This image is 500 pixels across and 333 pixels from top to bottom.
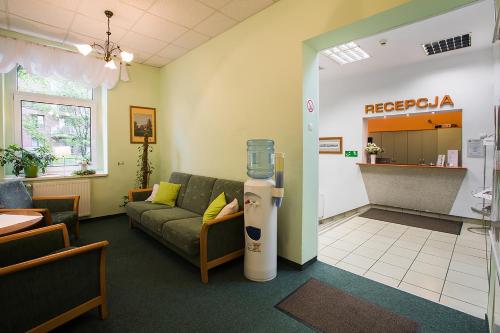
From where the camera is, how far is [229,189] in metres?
3.32

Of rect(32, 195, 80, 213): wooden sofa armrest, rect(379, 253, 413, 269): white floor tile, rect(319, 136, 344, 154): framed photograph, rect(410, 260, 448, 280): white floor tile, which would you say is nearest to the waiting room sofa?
rect(32, 195, 80, 213): wooden sofa armrest

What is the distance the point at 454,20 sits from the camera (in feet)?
11.3

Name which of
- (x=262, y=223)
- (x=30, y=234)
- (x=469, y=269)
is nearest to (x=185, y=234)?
(x=262, y=223)

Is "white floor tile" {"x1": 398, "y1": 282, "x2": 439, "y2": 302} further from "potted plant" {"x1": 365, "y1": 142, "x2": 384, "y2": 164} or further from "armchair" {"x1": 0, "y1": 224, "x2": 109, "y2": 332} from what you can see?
"potted plant" {"x1": 365, "y1": 142, "x2": 384, "y2": 164}

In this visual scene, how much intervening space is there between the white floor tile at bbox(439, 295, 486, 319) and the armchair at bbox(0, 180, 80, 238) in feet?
14.8

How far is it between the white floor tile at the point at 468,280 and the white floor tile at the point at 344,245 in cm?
108

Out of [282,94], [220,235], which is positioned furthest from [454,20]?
[220,235]

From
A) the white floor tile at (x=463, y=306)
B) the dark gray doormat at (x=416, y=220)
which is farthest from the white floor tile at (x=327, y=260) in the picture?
the dark gray doormat at (x=416, y=220)

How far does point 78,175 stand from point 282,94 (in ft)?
13.4

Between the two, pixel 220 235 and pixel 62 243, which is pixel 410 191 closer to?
pixel 220 235

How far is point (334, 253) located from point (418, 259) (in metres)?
1.05

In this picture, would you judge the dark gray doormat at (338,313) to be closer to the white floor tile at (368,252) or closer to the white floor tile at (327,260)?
the white floor tile at (327,260)

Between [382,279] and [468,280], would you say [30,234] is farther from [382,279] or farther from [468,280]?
[468,280]

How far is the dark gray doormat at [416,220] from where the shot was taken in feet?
14.4
